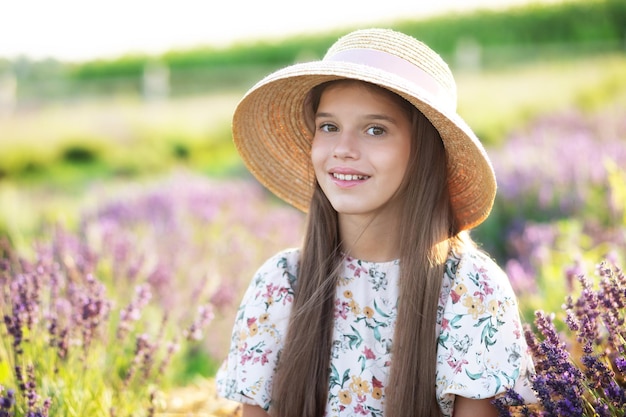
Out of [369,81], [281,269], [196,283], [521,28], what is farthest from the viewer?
[521,28]

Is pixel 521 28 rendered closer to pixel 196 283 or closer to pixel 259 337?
pixel 196 283

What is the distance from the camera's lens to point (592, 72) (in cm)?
1783

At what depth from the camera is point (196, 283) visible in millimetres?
4188

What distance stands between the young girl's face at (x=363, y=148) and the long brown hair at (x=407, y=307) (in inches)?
2.2

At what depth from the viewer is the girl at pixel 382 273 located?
217 cm

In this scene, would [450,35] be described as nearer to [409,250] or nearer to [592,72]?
[592,72]

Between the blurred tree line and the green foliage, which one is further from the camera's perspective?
the green foliage

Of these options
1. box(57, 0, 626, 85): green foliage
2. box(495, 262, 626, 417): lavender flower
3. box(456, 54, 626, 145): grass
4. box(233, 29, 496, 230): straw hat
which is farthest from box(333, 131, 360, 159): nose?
→ box(57, 0, 626, 85): green foliage

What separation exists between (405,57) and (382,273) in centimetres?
65

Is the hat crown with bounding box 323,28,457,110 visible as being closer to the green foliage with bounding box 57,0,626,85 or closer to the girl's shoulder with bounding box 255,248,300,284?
the girl's shoulder with bounding box 255,248,300,284

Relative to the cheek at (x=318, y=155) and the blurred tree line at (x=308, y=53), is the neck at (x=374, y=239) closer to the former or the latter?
the cheek at (x=318, y=155)

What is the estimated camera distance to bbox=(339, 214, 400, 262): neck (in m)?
2.39

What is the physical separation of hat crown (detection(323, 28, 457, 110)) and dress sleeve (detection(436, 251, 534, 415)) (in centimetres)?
54

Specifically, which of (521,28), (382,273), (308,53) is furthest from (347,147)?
(521,28)
